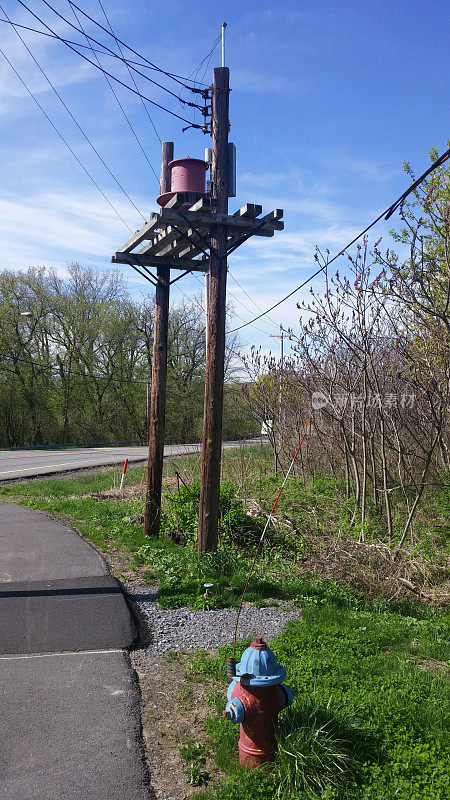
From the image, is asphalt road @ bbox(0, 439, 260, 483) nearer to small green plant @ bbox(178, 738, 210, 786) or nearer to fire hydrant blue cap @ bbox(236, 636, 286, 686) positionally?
small green plant @ bbox(178, 738, 210, 786)

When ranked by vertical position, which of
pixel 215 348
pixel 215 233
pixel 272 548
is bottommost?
pixel 272 548

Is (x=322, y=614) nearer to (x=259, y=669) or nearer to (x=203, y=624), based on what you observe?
(x=203, y=624)

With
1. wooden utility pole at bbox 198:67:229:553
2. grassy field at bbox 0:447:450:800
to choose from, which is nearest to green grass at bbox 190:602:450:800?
grassy field at bbox 0:447:450:800

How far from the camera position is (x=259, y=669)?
3.63 meters

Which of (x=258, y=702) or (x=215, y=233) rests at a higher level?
(x=215, y=233)

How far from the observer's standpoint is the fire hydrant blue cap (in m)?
3.60

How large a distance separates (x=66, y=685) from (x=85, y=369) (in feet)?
110

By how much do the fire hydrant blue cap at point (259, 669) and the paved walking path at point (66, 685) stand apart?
0.87 m

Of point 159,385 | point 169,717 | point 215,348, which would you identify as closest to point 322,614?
point 169,717

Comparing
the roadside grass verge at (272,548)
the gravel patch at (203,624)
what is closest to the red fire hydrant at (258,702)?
the gravel patch at (203,624)

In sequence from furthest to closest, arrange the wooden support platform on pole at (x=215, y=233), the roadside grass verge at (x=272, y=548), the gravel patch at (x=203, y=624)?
1. the wooden support platform on pole at (x=215, y=233)
2. the roadside grass verge at (x=272, y=548)
3. the gravel patch at (x=203, y=624)

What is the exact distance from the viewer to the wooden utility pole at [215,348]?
321 inches

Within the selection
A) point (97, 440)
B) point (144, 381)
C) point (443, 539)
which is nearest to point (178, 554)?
point (443, 539)

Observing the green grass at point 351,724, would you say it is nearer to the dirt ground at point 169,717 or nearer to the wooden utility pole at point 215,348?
the dirt ground at point 169,717
